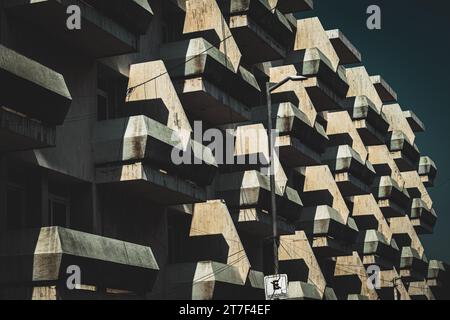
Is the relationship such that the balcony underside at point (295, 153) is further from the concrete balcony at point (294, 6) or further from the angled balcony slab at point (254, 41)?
the concrete balcony at point (294, 6)

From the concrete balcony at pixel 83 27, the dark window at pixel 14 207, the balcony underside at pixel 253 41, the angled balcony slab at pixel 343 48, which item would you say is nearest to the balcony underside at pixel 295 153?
the balcony underside at pixel 253 41

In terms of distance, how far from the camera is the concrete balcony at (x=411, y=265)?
7306 centimetres

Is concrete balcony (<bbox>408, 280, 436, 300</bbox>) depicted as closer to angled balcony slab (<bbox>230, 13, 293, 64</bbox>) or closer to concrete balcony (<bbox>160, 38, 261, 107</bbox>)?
angled balcony slab (<bbox>230, 13, 293, 64</bbox>)

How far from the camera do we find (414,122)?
88125 mm

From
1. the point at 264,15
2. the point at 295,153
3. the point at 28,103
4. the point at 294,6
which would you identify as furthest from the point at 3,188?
the point at 294,6

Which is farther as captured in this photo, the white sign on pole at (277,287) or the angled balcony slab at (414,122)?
the angled balcony slab at (414,122)

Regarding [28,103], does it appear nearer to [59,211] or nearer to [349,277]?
[59,211]

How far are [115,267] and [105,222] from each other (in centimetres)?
301

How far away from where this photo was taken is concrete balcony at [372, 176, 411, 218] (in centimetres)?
6969

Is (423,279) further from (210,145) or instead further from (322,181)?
(210,145)

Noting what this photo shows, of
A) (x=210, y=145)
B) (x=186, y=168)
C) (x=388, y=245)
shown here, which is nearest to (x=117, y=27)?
(x=186, y=168)

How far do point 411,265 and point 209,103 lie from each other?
39.6 metres

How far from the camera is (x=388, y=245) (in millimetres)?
65562

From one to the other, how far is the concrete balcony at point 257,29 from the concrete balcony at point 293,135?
285 cm
